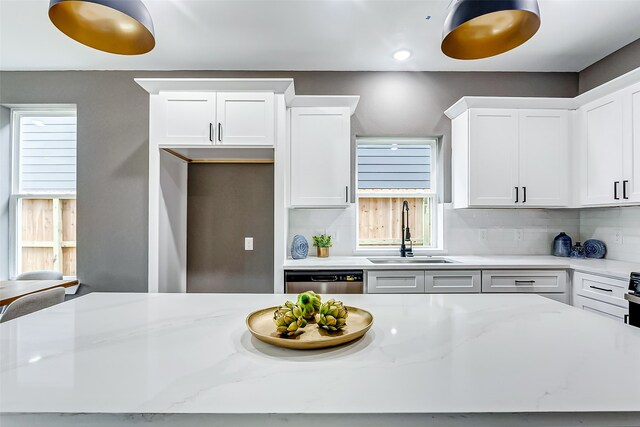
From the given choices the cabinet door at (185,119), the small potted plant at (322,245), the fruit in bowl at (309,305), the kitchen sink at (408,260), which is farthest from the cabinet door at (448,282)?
the cabinet door at (185,119)

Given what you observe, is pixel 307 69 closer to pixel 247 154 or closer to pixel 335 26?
pixel 335 26

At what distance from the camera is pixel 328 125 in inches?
113

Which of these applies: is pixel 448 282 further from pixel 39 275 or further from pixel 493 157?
pixel 39 275

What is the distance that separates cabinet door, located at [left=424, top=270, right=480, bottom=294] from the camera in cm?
262

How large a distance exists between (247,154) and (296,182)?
1.57 ft

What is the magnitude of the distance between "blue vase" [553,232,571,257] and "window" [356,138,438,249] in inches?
44.8

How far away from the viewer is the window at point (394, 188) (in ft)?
11.0

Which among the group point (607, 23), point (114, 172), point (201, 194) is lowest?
point (201, 194)

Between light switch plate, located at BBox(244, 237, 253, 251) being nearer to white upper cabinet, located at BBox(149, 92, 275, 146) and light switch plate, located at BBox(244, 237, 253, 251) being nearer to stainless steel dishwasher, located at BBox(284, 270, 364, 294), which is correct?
stainless steel dishwasher, located at BBox(284, 270, 364, 294)

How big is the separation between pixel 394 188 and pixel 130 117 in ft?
9.00

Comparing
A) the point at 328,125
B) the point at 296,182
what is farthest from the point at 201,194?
the point at 328,125

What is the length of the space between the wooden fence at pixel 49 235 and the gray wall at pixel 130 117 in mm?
230

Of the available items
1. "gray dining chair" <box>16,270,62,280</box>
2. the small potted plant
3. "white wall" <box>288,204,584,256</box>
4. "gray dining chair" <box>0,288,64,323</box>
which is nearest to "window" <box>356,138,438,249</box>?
"white wall" <box>288,204,584,256</box>

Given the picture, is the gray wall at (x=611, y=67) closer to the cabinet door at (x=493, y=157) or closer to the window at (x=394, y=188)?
the cabinet door at (x=493, y=157)
